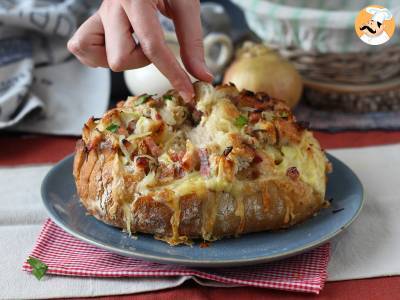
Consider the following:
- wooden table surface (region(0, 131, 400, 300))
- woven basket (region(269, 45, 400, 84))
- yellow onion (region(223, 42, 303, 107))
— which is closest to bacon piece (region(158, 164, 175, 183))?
wooden table surface (region(0, 131, 400, 300))

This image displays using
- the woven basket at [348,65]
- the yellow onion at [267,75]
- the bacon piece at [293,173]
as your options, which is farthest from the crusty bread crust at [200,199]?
the woven basket at [348,65]

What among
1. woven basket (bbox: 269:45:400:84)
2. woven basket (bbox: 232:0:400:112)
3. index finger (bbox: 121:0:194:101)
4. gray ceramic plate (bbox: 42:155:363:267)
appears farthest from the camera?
woven basket (bbox: 269:45:400:84)

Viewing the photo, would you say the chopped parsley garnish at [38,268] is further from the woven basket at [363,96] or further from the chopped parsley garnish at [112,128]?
the woven basket at [363,96]

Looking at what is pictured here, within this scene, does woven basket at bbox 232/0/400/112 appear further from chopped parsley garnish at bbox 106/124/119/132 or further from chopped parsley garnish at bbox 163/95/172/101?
chopped parsley garnish at bbox 106/124/119/132

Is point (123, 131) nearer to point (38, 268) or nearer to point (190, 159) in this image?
point (190, 159)

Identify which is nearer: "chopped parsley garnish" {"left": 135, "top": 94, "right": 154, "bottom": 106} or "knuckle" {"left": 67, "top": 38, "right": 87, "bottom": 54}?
"knuckle" {"left": 67, "top": 38, "right": 87, "bottom": 54}

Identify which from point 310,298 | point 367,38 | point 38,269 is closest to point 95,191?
point 38,269

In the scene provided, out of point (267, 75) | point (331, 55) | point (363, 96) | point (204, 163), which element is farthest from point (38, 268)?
point (363, 96)
